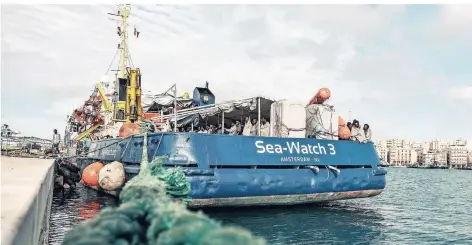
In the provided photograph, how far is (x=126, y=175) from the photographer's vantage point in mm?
12812

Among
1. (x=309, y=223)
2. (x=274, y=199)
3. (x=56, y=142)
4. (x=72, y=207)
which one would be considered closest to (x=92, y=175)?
(x=72, y=207)

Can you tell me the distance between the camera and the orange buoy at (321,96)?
14.4 m

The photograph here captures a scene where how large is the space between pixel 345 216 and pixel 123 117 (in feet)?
32.1

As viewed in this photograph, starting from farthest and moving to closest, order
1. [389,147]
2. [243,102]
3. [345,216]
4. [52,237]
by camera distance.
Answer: [389,147]
[243,102]
[345,216]
[52,237]

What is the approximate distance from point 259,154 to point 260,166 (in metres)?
0.35

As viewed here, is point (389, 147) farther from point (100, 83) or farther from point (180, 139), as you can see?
point (180, 139)

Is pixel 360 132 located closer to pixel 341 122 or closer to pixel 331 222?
pixel 341 122

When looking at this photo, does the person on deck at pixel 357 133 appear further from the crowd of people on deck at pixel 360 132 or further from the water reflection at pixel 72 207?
the water reflection at pixel 72 207

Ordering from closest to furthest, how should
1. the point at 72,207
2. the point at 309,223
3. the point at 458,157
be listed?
the point at 309,223, the point at 72,207, the point at 458,157

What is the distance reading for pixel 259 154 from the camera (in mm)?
11977

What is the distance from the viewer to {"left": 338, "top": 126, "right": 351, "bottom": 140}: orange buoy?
47.3ft

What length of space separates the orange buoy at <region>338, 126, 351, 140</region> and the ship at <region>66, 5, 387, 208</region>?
0.11m

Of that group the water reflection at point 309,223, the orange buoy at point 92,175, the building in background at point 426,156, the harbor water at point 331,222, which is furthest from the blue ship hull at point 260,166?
the building in background at point 426,156

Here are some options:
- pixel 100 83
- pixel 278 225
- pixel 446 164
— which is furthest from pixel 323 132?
pixel 446 164
